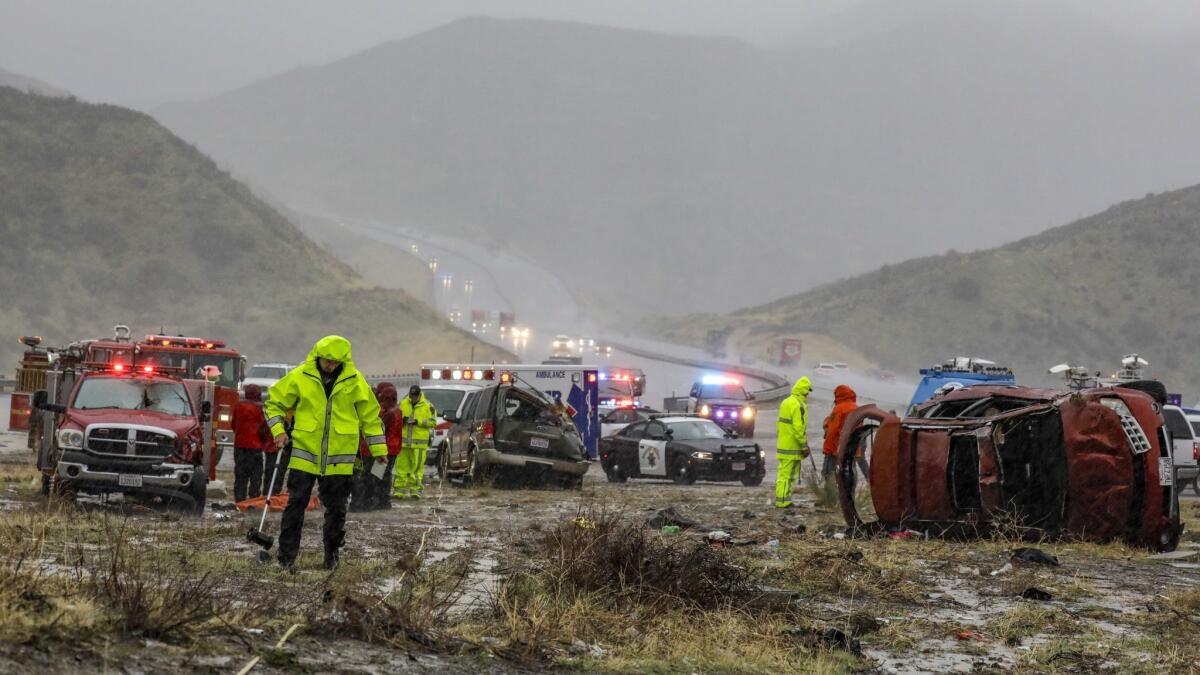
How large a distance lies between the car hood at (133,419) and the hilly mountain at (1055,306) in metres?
99.3

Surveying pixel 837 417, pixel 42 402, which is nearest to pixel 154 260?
pixel 837 417

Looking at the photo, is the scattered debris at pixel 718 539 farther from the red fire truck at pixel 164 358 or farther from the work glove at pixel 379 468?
the red fire truck at pixel 164 358

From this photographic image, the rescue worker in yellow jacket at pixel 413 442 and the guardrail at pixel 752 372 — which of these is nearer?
the rescue worker in yellow jacket at pixel 413 442

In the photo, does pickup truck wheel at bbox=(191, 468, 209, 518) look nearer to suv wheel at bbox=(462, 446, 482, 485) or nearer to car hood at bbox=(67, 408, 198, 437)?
car hood at bbox=(67, 408, 198, 437)

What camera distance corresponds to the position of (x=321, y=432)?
11.0 m

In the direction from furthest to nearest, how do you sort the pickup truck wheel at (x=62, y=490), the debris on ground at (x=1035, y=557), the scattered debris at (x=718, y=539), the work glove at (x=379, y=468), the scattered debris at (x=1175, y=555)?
the pickup truck wheel at (x=62, y=490) → the scattered debris at (x=718, y=539) → the scattered debris at (x=1175, y=555) → the debris on ground at (x=1035, y=557) → the work glove at (x=379, y=468)

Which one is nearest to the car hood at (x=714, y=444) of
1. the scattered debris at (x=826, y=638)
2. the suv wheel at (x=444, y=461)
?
the suv wheel at (x=444, y=461)

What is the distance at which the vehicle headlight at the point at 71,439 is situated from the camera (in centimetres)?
1560

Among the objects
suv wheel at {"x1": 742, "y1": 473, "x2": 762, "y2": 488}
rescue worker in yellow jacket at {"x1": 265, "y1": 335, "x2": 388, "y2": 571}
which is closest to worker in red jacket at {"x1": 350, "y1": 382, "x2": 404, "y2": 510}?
rescue worker in yellow jacket at {"x1": 265, "y1": 335, "x2": 388, "y2": 571}

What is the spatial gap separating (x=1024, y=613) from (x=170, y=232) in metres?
92.9

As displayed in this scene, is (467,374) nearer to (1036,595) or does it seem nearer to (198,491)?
(198,491)

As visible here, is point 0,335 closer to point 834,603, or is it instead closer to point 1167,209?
point 834,603

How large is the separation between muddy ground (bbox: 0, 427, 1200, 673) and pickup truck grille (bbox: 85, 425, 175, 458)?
100cm

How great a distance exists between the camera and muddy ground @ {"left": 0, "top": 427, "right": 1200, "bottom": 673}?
659 cm
